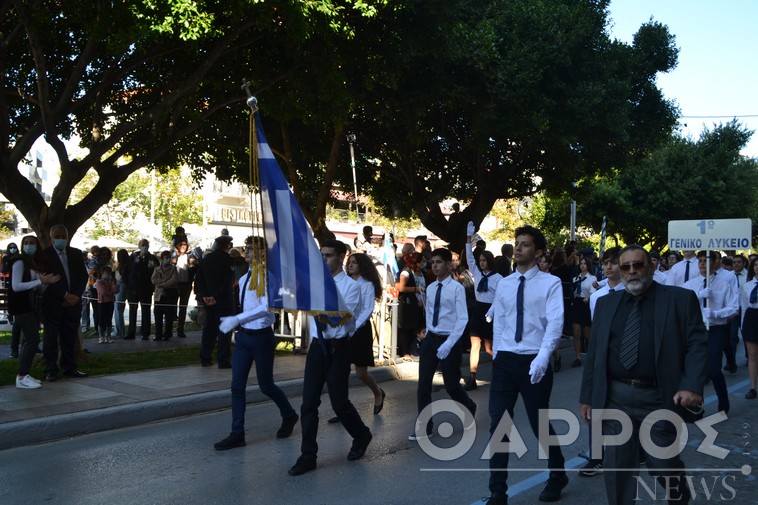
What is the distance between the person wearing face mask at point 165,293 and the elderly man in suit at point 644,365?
1177 centimetres

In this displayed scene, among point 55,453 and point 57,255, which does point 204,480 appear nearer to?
point 55,453

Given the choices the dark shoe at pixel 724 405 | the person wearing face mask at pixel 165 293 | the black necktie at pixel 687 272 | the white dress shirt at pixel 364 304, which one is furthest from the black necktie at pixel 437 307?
the person wearing face mask at pixel 165 293

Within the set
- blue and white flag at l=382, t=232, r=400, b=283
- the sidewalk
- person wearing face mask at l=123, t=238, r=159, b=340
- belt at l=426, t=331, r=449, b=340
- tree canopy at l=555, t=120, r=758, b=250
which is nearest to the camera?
belt at l=426, t=331, r=449, b=340

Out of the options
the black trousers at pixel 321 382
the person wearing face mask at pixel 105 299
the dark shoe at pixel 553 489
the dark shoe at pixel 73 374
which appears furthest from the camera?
the person wearing face mask at pixel 105 299

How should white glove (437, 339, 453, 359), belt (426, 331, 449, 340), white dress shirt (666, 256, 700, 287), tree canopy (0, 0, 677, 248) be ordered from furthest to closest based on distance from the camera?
white dress shirt (666, 256, 700, 287)
tree canopy (0, 0, 677, 248)
belt (426, 331, 449, 340)
white glove (437, 339, 453, 359)

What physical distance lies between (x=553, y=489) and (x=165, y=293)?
11.1m

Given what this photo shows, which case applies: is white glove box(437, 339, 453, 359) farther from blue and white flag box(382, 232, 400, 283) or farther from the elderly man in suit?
blue and white flag box(382, 232, 400, 283)

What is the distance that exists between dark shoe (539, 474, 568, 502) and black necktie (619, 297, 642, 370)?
1631mm

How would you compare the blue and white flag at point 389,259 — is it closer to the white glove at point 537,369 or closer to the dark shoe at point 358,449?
the dark shoe at point 358,449

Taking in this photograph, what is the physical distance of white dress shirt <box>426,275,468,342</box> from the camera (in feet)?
24.8

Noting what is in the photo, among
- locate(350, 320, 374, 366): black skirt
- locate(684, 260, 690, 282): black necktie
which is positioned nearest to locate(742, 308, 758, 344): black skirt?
locate(684, 260, 690, 282): black necktie

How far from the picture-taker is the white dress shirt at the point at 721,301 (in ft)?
31.2

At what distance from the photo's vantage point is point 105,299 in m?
14.7

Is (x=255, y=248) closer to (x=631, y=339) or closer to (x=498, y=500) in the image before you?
(x=498, y=500)
